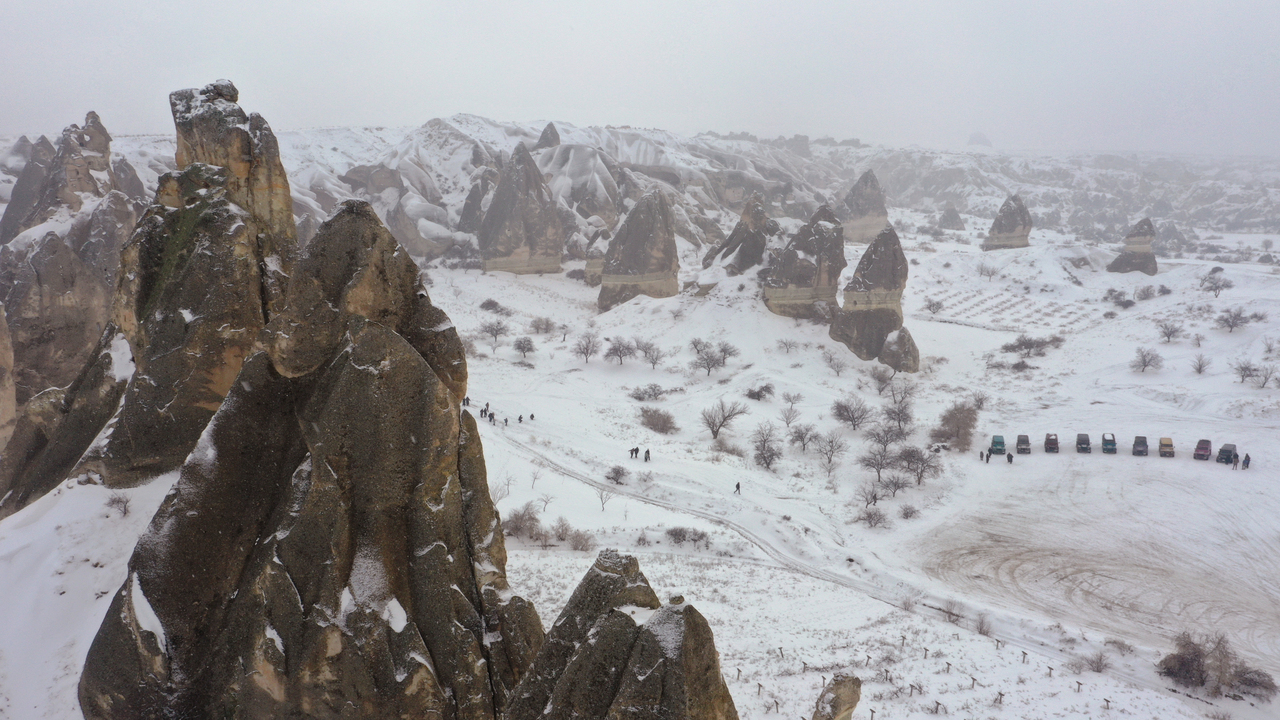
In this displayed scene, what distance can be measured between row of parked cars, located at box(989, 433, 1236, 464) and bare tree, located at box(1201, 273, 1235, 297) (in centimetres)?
3385

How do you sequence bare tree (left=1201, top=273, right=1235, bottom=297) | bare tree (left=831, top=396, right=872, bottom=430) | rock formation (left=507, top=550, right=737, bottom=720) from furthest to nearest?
bare tree (left=1201, top=273, right=1235, bottom=297) < bare tree (left=831, top=396, right=872, bottom=430) < rock formation (left=507, top=550, right=737, bottom=720)

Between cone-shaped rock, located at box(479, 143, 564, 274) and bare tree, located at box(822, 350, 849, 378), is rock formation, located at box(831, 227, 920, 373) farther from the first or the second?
cone-shaped rock, located at box(479, 143, 564, 274)

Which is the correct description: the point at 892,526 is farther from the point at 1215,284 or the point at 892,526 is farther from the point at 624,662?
the point at 1215,284

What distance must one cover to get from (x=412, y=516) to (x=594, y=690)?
3576 mm

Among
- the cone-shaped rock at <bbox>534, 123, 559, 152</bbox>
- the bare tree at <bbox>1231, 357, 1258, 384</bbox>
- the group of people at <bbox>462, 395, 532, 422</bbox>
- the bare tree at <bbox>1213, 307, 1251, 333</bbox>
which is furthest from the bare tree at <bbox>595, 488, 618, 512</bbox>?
the cone-shaped rock at <bbox>534, 123, 559, 152</bbox>

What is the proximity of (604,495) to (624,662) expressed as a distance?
20.3m

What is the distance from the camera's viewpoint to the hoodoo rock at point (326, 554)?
782 cm

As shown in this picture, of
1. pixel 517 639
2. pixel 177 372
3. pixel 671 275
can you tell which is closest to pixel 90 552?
pixel 177 372

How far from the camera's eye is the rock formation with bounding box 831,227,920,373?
42.2 meters

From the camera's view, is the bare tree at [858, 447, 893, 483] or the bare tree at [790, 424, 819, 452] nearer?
the bare tree at [858, 447, 893, 483]

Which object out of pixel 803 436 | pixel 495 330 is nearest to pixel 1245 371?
pixel 803 436

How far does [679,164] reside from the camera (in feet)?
376

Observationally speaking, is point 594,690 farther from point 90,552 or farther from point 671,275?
point 671,275

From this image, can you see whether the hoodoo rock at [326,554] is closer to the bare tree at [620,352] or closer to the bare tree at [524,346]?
the bare tree at [620,352]
